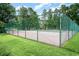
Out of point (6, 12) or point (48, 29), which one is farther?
point (6, 12)

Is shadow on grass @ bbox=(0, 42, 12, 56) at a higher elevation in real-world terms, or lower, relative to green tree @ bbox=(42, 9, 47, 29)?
lower

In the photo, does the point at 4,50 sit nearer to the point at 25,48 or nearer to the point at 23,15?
the point at 25,48

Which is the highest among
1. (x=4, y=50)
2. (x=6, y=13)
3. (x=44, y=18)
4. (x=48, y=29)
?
(x=6, y=13)

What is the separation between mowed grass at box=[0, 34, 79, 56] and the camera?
5.28 meters

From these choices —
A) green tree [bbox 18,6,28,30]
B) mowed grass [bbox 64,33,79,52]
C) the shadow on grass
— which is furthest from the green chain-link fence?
the shadow on grass

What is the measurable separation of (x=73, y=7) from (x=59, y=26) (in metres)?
0.46

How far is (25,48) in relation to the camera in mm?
5344

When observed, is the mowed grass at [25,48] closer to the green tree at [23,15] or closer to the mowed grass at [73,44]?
the mowed grass at [73,44]

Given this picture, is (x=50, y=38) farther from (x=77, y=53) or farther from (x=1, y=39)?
(x=1, y=39)

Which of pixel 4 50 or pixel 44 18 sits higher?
pixel 44 18

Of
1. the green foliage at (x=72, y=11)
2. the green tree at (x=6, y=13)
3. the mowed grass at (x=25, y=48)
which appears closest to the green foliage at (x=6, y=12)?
the green tree at (x=6, y=13)

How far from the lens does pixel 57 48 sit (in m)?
5.38

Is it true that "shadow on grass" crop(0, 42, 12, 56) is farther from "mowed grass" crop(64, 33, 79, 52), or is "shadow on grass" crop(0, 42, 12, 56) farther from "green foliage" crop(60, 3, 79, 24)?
"green foliage" crop(60, 3, 79, 24)

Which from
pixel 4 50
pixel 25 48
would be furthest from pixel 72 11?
pixel 4 50
